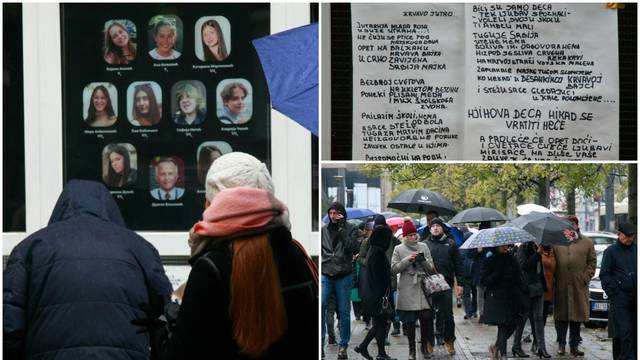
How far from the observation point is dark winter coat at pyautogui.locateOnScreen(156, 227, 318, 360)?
3102mm

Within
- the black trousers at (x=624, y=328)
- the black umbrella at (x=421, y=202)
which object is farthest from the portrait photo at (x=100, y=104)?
the black trousers at (x=624, y=328)

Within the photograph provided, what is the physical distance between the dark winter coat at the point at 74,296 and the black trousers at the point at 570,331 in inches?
93.8

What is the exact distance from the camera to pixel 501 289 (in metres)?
5.52

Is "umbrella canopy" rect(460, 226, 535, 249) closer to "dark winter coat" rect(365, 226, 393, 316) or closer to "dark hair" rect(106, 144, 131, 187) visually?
"dark winter coat" rect(365, 226, 393, 316)

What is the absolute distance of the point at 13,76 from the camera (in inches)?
255

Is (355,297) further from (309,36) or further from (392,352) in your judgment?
(309,36)

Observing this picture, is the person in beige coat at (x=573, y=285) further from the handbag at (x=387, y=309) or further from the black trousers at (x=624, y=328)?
the handbag at (x=387, y=309)

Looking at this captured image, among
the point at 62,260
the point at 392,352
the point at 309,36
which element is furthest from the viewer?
the point at 309,36

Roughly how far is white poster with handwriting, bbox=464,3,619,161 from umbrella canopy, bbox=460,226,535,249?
59cm

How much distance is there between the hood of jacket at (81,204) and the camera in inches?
169

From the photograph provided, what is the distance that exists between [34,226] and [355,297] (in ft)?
8.27

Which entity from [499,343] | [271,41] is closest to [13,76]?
[271,41]

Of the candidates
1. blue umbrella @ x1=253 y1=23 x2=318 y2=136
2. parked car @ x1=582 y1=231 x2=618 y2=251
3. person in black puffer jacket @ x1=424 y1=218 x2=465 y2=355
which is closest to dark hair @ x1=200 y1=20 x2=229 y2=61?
blue umbrella @ x1=253 y1=23 x2=318 y2=136

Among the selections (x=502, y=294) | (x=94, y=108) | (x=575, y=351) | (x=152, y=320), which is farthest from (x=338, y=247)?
(x=94, y=108)
